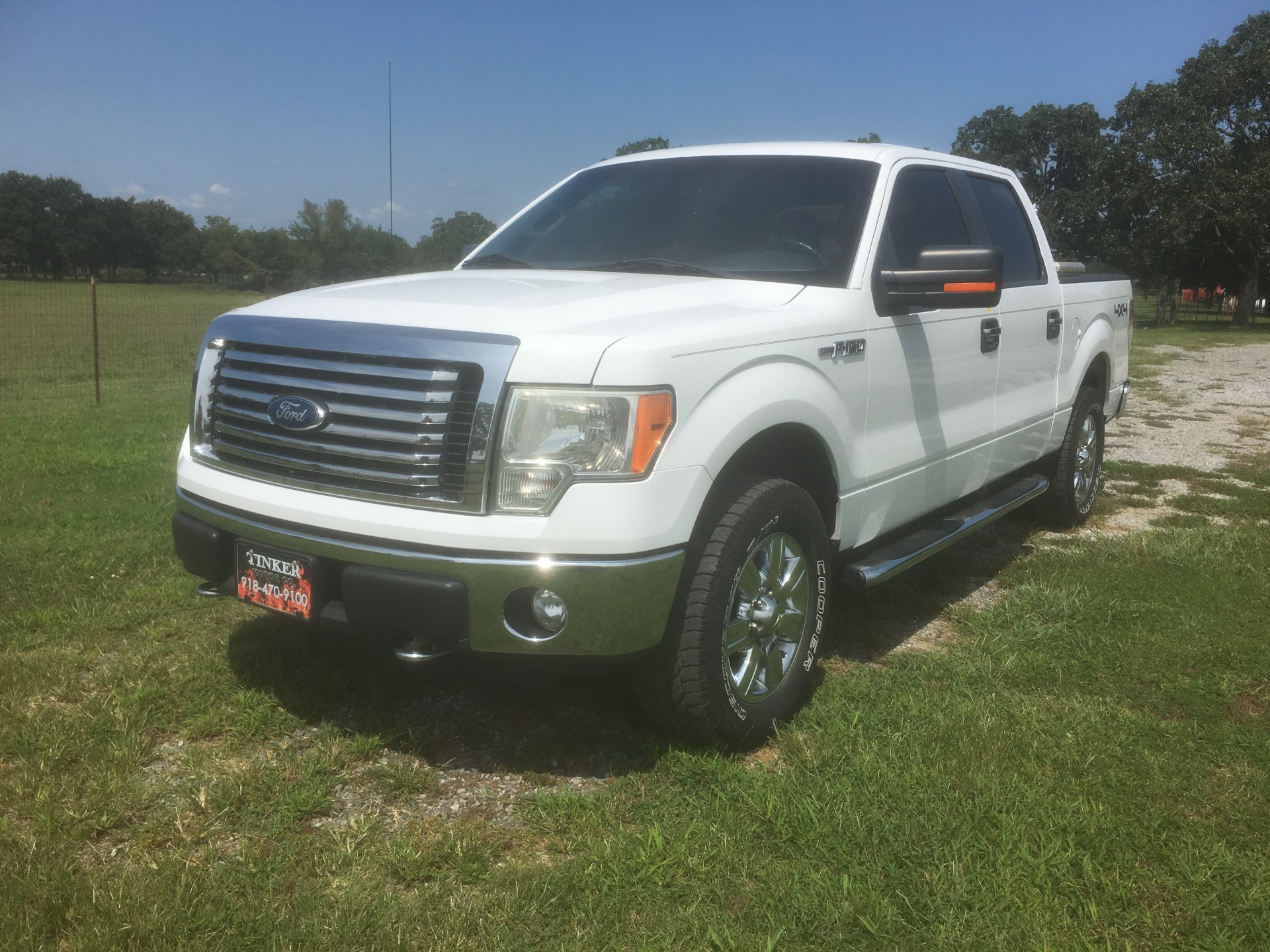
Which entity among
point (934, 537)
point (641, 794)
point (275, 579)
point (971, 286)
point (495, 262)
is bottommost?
point (641, 794)

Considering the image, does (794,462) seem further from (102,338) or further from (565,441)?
(102,338)

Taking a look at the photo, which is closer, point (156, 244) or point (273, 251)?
point (273, 251)

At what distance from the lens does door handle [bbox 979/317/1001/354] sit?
4.51m

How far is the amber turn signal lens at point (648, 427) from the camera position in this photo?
2713mm

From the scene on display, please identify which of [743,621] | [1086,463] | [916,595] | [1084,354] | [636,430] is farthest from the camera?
[1086,463]

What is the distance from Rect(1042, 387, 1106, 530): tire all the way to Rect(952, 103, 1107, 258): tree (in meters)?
56.2

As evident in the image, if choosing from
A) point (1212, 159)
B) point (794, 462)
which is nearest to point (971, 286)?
point (794, 462)

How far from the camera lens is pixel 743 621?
320cm

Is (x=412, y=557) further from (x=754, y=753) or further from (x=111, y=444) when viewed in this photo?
(x=111, y=444)

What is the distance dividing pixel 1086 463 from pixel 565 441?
4.64 metres

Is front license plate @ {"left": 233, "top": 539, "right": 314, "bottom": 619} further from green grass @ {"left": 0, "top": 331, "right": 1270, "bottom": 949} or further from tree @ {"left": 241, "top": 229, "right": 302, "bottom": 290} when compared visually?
tree @ {"left": 241, "top": 229, "right": 302, "bottom": 290}

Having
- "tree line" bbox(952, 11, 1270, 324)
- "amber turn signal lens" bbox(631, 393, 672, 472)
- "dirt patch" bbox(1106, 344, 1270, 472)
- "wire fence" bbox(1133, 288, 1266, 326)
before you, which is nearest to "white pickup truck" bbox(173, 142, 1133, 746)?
"amber turn signal lens" bbox(631, 393, 672, 472)

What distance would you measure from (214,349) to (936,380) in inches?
106

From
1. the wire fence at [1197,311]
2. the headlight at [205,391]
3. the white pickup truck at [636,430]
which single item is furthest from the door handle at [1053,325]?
the wire fence at [1197,311]
